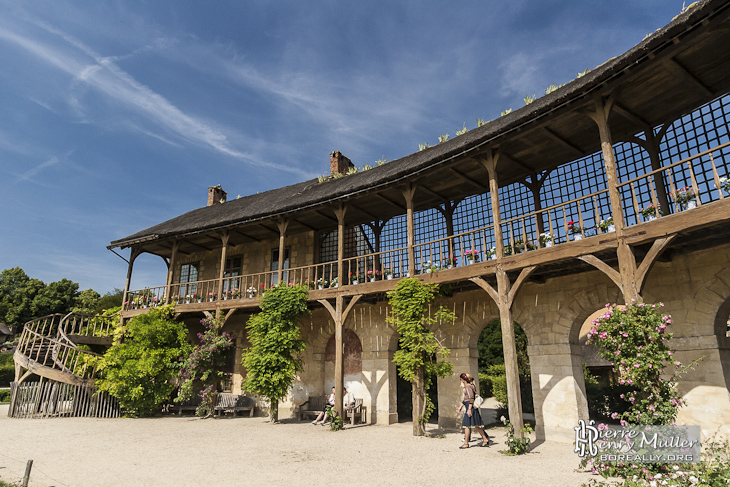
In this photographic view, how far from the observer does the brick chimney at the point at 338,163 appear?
1857 cm

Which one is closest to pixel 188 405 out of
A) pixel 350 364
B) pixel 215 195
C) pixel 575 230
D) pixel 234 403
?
pixel 234 403

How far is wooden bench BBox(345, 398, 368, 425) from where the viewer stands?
12609 millimetres

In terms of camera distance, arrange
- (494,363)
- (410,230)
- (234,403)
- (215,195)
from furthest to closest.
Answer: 1. (494,363)
2. (215,195)
3. (234,403)
4. (410,230)

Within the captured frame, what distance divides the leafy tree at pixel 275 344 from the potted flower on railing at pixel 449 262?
14.8ft

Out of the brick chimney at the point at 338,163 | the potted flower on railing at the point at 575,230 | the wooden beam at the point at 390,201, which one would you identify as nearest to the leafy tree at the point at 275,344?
the wooden beam at the point at 390,201

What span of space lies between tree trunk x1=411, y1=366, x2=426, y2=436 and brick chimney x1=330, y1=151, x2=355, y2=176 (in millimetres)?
10501

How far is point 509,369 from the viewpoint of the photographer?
8.70 meters

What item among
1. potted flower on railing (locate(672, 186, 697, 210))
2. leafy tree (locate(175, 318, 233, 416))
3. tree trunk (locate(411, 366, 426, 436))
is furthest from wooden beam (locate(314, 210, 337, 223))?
potted flower on railing (locate(672, 186, 697, 210))

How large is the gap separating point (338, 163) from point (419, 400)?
11293 millimetres

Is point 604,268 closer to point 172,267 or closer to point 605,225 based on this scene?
point 605,225

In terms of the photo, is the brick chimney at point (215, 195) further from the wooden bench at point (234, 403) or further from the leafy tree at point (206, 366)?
the wooden bench at point (234, 403)

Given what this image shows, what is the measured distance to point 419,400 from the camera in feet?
33.5

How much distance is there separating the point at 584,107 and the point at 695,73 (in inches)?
→ 79.7

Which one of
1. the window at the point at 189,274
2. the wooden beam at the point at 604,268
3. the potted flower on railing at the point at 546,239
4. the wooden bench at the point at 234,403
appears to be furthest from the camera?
the window at the point at 189,274
